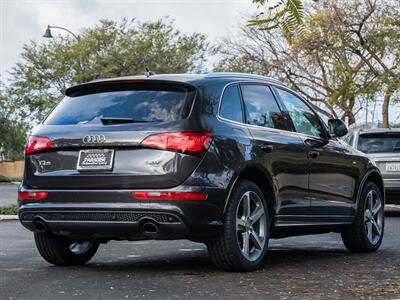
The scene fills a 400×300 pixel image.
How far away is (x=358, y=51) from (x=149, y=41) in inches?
678

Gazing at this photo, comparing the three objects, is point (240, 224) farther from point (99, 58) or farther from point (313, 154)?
point (99, 58)

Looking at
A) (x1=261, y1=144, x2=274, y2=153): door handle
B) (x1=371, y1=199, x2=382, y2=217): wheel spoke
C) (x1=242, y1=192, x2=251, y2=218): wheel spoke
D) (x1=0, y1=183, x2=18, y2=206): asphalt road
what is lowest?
(x1=0, y1=183, x2=18, y2=206): asphalt road

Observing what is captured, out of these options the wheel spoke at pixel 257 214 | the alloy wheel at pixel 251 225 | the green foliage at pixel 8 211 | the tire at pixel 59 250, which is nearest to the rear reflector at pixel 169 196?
the alloy wheel at pixel 251 225

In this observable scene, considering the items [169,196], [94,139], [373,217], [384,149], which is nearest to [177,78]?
[94,139]

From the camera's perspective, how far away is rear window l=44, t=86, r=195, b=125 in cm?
678

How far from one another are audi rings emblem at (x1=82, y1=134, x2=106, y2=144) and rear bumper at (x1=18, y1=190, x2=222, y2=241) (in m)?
0.41

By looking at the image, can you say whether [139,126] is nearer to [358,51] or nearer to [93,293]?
[93,293]

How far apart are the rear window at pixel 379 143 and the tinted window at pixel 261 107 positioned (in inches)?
326

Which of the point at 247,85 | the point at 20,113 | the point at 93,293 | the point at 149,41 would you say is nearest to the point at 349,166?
the point at 247,85

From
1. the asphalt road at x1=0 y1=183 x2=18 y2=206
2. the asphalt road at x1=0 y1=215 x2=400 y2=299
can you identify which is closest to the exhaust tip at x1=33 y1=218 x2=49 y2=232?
the asphalt road at x1=0 y1=215 x2=400 y2=299

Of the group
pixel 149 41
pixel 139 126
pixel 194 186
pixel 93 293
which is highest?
pixel 149 41

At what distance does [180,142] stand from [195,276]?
1.11 metres

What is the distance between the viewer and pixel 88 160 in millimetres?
6746

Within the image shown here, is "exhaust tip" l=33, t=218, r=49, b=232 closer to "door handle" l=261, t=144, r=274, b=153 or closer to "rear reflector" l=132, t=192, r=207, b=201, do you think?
"rear reflector" l=132, t=192, r=207, b=201
